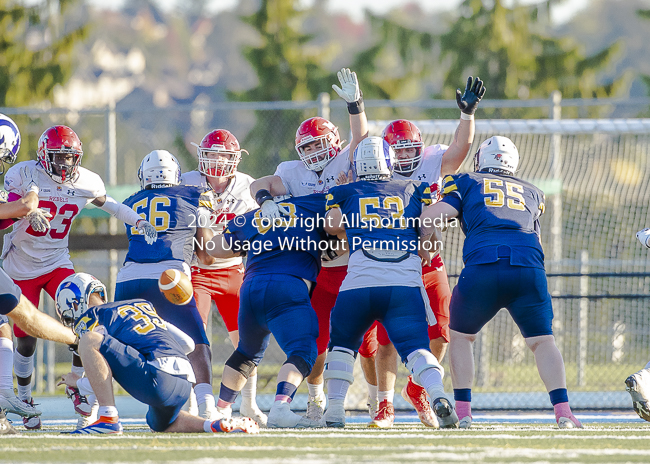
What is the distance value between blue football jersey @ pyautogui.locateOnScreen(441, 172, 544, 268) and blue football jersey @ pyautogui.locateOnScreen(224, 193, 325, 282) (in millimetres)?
880

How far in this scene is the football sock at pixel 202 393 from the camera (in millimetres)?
5746

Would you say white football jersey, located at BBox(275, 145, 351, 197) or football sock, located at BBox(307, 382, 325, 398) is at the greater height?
white football jersey, located at BBox(275, 145, 351, 197)

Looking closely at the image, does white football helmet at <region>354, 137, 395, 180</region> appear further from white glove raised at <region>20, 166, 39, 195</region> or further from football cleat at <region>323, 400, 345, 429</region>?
white glove raised at <region>20, 166, 39, 195</region>

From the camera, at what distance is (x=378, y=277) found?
5.43 m

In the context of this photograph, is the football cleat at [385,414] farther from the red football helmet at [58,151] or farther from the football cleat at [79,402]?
the red football helmet at [58,151]

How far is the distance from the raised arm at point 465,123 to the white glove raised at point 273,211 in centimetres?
135

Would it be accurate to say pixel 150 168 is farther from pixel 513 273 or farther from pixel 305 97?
pixel 305 97

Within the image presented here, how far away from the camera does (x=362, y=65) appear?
66.4 feet

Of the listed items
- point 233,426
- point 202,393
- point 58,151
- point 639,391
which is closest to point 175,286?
point 202,393

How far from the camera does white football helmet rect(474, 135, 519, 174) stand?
592cm

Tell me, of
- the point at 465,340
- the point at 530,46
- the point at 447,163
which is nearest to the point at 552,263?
the point at 447,163

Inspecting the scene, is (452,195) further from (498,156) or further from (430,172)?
(430,172)

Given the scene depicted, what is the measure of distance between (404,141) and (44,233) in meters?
2.71

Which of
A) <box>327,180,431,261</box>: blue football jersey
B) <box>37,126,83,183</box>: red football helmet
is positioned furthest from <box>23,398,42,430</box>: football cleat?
<box>327,180,431,261</box>: blue football jersey
